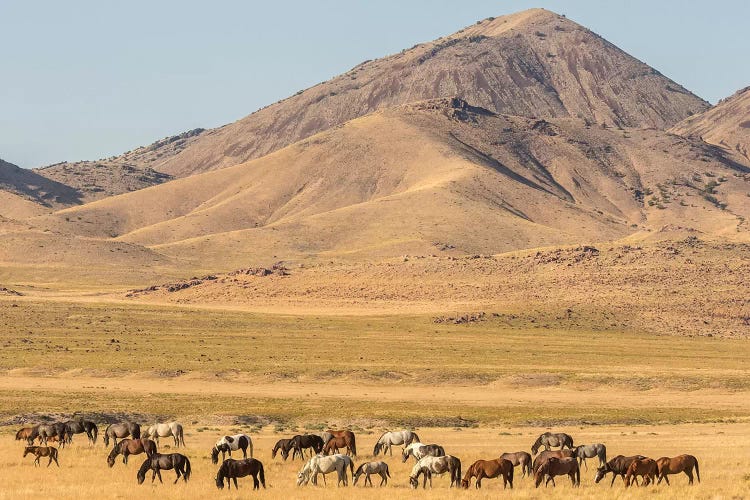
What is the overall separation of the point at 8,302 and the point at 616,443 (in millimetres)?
93485

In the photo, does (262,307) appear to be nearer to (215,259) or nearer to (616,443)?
(215,259)

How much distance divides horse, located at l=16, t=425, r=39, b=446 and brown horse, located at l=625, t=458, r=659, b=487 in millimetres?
23383

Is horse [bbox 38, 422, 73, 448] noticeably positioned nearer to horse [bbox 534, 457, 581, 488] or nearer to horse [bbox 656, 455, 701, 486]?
horse [bbox 534, 457, 581, 488]

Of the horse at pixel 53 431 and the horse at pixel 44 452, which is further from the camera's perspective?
the horse at pixel 53 431

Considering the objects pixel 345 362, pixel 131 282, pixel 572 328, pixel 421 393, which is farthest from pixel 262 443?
pixel 131 282

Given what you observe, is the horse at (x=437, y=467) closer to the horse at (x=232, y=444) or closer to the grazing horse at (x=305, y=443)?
the grazing horse at (x=305, y=443)

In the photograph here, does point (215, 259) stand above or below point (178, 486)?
above

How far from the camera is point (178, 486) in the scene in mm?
34906

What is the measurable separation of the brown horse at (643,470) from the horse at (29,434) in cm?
2338

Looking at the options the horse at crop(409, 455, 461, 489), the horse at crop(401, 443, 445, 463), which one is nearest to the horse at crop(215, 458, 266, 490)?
the horse at crop(409, 455, 461, 489)

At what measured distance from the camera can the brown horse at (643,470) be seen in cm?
3531

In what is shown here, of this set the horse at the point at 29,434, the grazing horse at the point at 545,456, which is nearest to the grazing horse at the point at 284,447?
the grazing horse at the point at 545,456

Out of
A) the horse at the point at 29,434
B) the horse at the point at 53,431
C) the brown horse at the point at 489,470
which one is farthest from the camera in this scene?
the horse at the point at 53,431

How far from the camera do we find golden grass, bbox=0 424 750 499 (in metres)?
33.5
